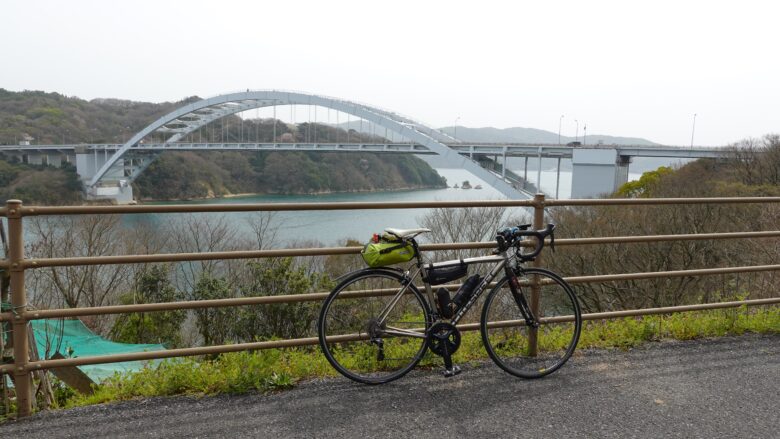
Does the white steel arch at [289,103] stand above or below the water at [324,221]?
above

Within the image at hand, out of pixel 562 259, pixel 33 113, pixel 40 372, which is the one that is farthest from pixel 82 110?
pixel 40 372

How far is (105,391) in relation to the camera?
3.16 metres

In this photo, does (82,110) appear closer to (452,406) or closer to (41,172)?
(41,172)

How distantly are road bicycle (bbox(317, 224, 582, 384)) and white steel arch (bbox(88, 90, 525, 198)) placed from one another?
34384 millimetres

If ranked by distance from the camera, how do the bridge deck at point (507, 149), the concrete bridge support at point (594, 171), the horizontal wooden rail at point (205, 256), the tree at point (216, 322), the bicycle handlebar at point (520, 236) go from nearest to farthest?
the horizontal wooden rail at point (205, 256) < the bicycle handlebar at point (520, 236) < the tree at point (216, 322) < the bridge deck at point (507, 149) < the concrete bridge support at point (594, 171)

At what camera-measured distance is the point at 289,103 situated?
53375 millimetres

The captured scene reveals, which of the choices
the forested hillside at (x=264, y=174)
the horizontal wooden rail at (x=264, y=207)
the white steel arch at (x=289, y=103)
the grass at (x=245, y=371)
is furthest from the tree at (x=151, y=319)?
the forested hillside at (x=264, y=174)

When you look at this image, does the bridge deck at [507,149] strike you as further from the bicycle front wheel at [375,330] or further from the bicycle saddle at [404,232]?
the bicycle saddle at [404,232]

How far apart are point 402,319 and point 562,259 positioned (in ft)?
64.6

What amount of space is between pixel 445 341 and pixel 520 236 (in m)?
0.73

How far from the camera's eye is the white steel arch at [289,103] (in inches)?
1625

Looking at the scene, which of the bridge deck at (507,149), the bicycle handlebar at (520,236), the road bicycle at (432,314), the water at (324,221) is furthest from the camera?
the bridge deck at (507,149)

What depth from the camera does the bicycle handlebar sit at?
10.9 feet

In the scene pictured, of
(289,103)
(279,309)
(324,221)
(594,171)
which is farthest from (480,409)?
(289,103)
